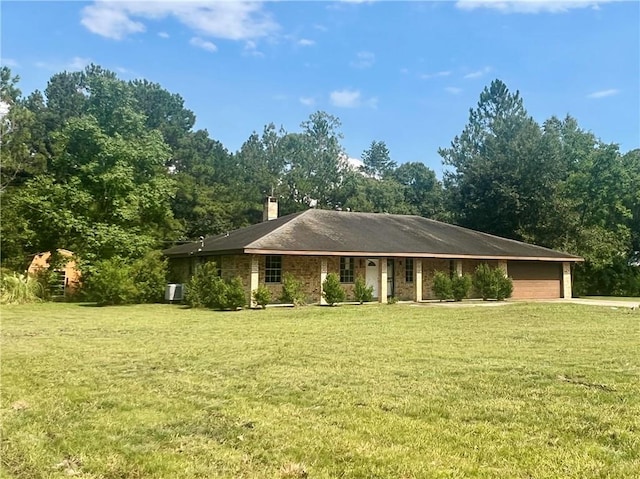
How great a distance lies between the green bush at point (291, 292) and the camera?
753 inches

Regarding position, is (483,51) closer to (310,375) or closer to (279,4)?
(279,4)

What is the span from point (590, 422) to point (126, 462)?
3.74m

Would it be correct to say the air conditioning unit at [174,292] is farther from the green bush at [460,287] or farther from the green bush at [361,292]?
the green bush at [460,287]

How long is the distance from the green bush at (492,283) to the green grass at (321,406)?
40.4ft

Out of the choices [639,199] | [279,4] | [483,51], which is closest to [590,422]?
[279,4]

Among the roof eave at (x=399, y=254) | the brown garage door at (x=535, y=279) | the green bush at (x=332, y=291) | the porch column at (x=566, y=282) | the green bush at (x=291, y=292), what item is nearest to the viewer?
the roof eave at (x=399, y=254)

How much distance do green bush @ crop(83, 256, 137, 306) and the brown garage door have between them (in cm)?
1678

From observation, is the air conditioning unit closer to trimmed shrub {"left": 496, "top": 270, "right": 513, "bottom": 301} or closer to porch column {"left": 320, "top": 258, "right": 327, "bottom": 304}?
porch column {"left": 320, "top": 258, "right": 327, "bottom": 304}

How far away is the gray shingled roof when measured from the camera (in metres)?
19.7

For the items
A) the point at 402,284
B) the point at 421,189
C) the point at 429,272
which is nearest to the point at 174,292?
the point at 402,284

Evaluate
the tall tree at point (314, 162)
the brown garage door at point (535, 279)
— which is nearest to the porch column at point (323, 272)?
the brown garage door at point (535, 279)

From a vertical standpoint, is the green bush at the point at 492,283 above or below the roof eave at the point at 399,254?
below

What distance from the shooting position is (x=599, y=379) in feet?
20.4

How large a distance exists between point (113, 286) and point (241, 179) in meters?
26.7
